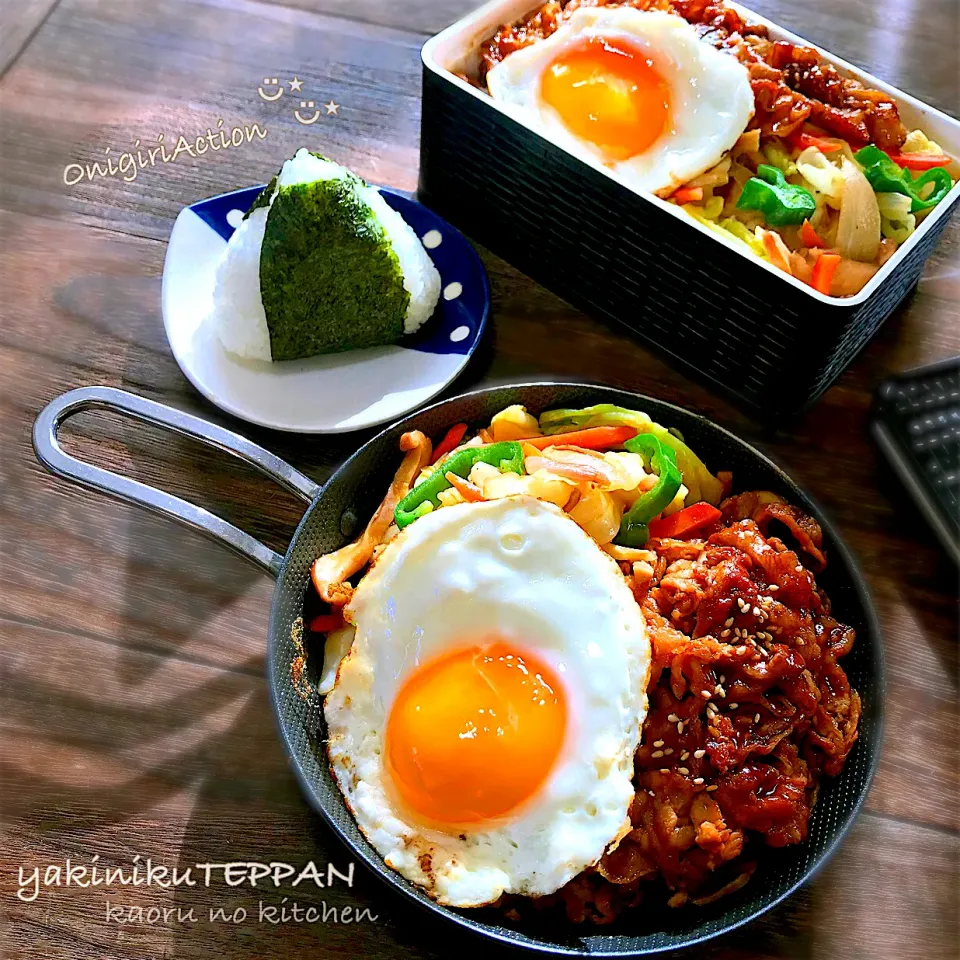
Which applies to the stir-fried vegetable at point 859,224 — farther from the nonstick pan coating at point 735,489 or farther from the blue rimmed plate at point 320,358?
the blue rimmed plate at point 320,358

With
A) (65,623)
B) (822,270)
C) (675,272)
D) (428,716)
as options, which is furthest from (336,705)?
(822,270)

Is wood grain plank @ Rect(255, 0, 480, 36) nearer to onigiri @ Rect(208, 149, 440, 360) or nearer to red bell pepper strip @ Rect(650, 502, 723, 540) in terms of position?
onigiri @ Rect(208, 149, 440, 360)

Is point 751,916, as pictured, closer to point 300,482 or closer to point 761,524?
point 761,524

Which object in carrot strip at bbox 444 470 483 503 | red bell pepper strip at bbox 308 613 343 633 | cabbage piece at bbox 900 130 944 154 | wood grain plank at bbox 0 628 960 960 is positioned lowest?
wood grain plank at bbox 0 628 960 960

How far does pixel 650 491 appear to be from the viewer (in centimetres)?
163

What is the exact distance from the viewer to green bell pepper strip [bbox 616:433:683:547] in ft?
5.31

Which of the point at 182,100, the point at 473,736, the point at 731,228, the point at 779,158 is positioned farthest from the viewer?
the point at 182,100

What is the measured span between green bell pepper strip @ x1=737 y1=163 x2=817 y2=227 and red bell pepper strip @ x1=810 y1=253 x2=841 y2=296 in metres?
0.13

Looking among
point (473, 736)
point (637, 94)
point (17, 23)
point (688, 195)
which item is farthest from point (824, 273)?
point (17, 23)

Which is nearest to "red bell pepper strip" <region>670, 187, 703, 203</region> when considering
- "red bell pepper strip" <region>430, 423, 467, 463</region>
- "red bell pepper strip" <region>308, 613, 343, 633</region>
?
"red bell pepper strip" <region>430, 423, 467, 463</region>

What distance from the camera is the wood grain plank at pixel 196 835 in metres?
1.52

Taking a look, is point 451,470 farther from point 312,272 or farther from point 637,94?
point 637,94

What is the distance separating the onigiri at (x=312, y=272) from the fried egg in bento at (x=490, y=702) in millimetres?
713

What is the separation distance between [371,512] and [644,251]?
2.59 ft
